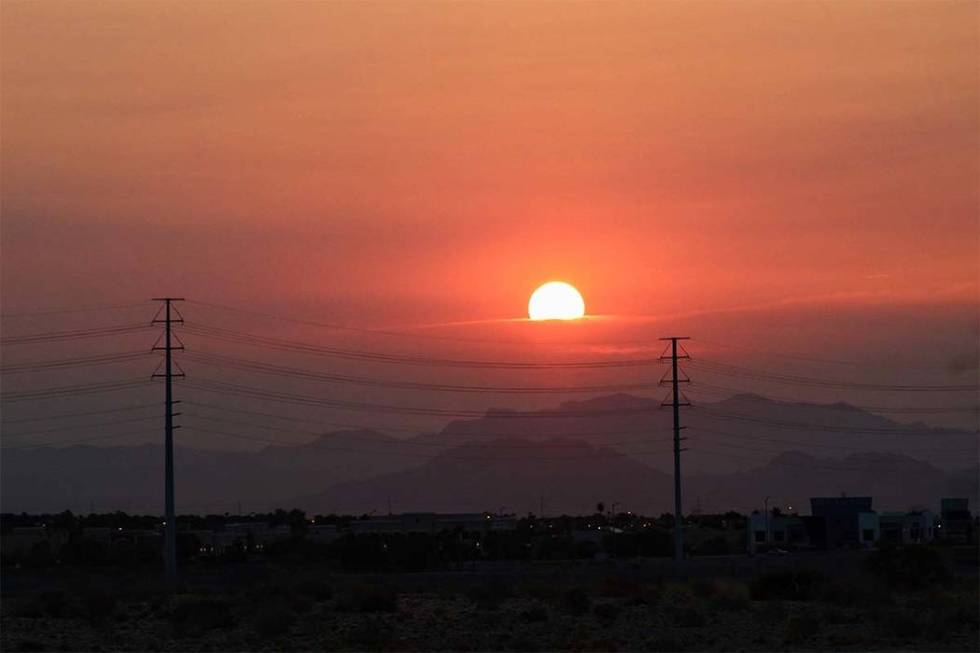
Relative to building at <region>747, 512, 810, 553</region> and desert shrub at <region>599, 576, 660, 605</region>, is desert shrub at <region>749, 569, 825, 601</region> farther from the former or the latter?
Answer: building at <region>747, 512, 810, 553</region>

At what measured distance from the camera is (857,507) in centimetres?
18162

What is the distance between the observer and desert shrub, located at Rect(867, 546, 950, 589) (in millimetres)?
87562

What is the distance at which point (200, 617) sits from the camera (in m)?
63.2

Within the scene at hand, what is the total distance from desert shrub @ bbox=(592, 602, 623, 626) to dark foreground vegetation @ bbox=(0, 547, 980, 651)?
0.34 feet

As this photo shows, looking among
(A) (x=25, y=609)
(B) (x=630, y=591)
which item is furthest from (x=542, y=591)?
(A) (x=25, y=609)

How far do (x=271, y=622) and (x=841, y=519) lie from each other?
12830 cm

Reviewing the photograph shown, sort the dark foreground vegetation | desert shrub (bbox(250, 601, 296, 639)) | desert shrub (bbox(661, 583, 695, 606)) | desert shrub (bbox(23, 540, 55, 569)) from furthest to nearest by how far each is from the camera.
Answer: desert shrub (bbox(23, 540, 55, 569))
desert shrub (bbox(661, 583, 695, 606))
desert shrub (bbox(250, 601, 296, 639))
the dark foreground vegetation

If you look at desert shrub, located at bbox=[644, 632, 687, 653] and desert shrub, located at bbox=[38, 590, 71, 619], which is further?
desert shrub, located at bbox=[38, 590, 71, 619]

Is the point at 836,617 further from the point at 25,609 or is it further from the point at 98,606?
the point at 25,609

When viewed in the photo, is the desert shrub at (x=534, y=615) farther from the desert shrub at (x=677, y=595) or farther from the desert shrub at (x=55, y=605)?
the desert shrub at (x=55, y=605)

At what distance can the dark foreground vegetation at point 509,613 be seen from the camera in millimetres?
58500

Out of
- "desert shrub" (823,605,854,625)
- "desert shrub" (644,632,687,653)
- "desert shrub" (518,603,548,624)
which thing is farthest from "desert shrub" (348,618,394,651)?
"desert shrub" (823,605,854,625)

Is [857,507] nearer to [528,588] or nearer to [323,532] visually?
[323,532]

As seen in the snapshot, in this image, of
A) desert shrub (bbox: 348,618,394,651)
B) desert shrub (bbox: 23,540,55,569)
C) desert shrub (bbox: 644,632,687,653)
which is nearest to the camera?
desert shrub (bbox: 644,632,687,653)
